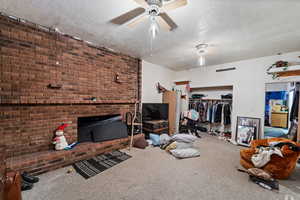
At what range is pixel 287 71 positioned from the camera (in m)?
3.08

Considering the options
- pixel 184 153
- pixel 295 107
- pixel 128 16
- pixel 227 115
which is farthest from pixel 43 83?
pixel 295 107

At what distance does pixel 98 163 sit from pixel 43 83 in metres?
1.74

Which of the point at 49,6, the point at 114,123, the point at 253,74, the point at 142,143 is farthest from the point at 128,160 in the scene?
the point at 253,74

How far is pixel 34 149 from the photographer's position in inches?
83.9

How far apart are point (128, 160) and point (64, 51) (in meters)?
2.49

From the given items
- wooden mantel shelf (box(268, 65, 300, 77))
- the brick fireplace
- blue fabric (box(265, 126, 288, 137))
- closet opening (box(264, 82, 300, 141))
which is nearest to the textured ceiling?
the brick fireplace

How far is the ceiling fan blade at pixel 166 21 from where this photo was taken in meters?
1.68

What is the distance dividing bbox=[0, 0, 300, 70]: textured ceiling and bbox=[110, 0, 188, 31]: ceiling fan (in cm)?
10

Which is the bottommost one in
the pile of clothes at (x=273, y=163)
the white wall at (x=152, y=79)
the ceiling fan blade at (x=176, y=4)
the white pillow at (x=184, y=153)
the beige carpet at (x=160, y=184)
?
the beige carpet at (x=160, y=184)

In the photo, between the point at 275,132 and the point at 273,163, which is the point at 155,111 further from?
the point at 275,132

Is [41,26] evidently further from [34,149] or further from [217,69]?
[217,69]

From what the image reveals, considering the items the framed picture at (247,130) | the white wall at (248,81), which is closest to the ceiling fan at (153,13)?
the white wall at (248,81)

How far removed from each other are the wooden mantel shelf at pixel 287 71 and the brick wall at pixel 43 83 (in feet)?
13.8

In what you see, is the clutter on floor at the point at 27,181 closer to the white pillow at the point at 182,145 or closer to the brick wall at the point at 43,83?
the brick wall at the point at 43,83
